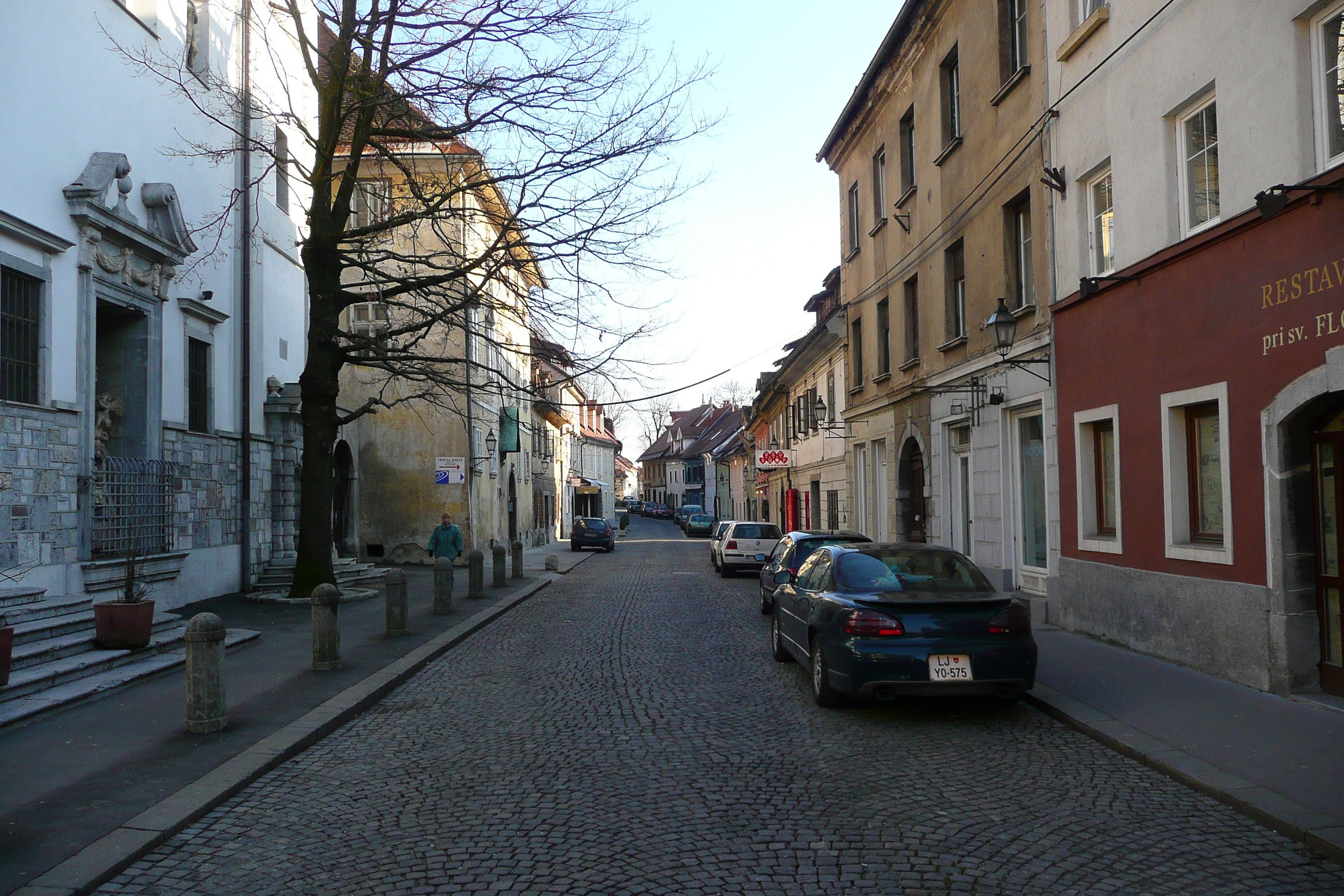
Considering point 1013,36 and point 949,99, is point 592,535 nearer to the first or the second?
point 949,99

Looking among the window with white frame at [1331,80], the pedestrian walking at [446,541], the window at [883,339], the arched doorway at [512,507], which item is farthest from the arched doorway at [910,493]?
the arched doorway at [512,507]

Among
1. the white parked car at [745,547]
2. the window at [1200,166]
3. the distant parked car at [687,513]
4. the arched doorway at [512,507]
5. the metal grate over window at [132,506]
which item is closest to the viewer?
the window at [1200,166]

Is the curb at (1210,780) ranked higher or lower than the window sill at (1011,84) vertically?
Answer: lower

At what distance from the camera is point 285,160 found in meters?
15.0

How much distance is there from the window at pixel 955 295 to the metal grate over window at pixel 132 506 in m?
12.9

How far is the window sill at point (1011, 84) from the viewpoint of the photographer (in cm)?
1328

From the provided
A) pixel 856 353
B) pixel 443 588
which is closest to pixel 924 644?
pixel 443 588

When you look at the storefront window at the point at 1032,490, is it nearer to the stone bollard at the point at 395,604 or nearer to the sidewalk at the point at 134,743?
the sidewalk at the point at 134,743

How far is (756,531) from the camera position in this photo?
2581 cm

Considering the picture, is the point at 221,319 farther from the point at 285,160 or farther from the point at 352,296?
the point at 285,160

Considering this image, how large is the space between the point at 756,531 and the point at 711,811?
20.5m

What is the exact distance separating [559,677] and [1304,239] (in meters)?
7.52

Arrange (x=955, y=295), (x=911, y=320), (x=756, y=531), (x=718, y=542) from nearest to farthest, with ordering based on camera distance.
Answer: (x=955, y=295) → (x=911, y=320) → (x=756, y=531) → (x=718, y=542)

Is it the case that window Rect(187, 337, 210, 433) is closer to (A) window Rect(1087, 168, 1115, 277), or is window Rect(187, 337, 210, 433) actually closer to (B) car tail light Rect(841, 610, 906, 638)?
(B) car tail light Rect(841, 610, 906, 638)
